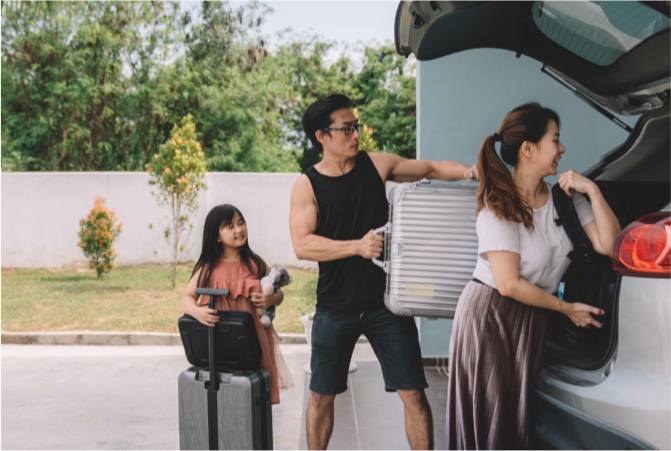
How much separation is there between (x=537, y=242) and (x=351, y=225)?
0.89 m

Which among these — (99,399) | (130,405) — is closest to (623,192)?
(130,405)

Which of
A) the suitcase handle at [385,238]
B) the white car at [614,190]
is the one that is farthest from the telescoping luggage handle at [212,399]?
the white car at [614,190]

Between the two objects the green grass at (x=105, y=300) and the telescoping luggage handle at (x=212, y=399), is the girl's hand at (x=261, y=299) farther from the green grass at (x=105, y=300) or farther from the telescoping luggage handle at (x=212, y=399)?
the green grass at (x=105, y=300)

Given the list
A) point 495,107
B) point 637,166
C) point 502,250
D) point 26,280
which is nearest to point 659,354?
point 502,250

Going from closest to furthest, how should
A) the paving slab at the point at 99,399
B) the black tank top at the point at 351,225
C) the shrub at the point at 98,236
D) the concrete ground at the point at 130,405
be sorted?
1. the black tank top at the point at 351,225
2. the concrete ground at the point at 130,405
3. the paving slab at the point at 99,399
4. the shrub at the point at 98,236

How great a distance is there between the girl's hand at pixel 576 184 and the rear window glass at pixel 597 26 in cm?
53

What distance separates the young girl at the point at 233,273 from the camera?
3266 mm

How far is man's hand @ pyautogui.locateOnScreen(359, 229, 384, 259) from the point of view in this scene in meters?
2.89

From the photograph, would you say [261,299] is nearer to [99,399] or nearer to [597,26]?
[597,26]

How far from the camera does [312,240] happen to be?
10.0 ft

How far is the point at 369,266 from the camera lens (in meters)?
3.11

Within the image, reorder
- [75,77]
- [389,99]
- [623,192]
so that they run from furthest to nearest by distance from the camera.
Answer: [389,99], [75,77], [623,192]

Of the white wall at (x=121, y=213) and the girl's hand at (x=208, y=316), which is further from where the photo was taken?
the white wall at (x=121, y=213)

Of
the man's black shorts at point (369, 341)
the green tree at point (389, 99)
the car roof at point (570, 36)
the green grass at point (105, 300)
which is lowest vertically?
the green grass at point (105, 300)
